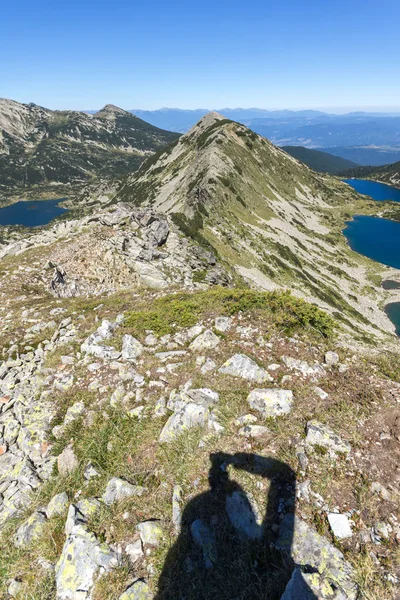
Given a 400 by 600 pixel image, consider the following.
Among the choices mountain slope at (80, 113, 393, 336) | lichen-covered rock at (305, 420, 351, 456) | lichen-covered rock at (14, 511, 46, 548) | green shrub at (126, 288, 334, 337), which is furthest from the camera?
mountain slope at (80, 113, 393, 336)

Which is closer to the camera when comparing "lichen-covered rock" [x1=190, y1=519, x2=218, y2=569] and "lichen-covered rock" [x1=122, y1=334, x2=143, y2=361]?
"lichen-covered rock" [x1=190, y1=519, x2=218, y2=569]

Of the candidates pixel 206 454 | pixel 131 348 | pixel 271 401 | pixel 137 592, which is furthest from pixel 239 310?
pixel 137 592

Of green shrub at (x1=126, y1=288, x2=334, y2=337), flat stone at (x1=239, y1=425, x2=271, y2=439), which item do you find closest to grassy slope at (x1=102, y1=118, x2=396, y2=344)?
green shrub at (x1=126, y1=288, x2=334, y2=337)

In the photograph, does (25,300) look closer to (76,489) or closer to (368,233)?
(76,489)

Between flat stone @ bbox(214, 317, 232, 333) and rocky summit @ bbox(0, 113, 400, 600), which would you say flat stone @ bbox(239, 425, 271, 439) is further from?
flat stone @ bbox(214, 317, 232, 333)

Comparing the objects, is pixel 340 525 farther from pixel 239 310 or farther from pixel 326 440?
pixel 239 310
